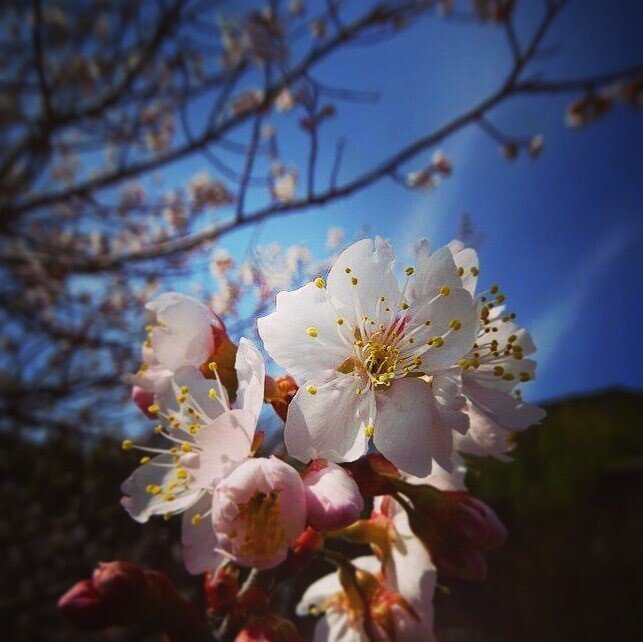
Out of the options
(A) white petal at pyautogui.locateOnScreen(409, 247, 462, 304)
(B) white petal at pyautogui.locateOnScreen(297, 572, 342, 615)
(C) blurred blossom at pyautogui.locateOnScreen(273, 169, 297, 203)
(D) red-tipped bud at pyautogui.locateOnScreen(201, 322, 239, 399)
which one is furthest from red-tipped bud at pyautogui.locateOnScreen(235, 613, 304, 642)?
(C) blurred blossom at pyautogui.locateOnScreen(273, 169, 297, 203)

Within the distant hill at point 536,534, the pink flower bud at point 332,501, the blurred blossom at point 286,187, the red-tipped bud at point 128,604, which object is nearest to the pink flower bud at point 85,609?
the red-tipped bud at point 128,604

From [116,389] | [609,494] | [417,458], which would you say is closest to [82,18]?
[116,389]

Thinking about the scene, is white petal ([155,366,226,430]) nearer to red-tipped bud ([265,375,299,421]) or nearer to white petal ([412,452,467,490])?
red-tipped bud ([265,375,299,421])

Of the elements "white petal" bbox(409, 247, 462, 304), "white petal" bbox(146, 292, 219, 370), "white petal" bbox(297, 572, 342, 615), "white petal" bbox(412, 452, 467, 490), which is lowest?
"white petal" bbox(297, 572, 342, 615)

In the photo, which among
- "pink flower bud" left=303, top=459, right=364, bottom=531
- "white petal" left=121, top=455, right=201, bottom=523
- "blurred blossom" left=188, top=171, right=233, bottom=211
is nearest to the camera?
"pink flower bud" left=303, top=459, right=364, bottom=531

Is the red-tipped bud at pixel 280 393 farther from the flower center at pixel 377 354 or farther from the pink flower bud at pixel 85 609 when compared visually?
the pink flower bud at pixel 85 609

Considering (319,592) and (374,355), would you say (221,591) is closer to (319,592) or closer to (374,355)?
(319,592)
